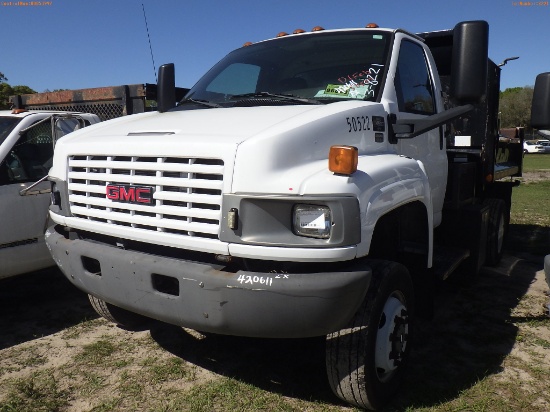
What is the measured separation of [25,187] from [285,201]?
2.99 metres

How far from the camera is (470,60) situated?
10.4 feet

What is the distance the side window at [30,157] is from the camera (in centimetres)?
434

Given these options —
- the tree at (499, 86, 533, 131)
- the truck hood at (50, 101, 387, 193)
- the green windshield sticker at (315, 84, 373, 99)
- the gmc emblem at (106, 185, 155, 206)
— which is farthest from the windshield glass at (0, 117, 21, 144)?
the tree at (499, 86, 533, 131)

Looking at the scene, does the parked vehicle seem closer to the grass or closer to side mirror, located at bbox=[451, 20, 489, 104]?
side mirror, located at bbox=[451, 20, 489, 104]

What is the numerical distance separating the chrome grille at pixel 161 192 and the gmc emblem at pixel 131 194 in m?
0.02

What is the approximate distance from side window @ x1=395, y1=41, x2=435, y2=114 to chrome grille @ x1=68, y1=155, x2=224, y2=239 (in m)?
1.71

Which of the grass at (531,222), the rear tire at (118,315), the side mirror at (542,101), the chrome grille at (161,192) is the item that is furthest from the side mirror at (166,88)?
the grass at (531,222)

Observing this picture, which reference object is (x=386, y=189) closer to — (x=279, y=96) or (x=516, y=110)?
(x=279, y=96)

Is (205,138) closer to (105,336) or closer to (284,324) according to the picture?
(284,324)

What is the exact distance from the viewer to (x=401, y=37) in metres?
3.77

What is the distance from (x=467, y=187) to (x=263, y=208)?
3.47 meters

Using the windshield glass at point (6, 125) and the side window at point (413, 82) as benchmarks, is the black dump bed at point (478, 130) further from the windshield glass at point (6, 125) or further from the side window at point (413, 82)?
the windshield glass at point (6, 125)

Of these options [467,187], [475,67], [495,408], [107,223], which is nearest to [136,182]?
[107,223]

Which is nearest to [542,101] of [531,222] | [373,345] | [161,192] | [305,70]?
[305,70]
